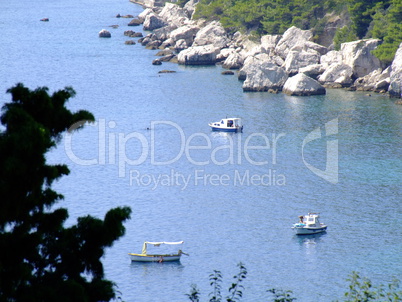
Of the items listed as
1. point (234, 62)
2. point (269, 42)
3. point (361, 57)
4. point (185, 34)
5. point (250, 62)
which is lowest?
point (361, 57)

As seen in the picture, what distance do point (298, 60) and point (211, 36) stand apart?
26714 mm

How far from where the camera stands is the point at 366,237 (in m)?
47.1

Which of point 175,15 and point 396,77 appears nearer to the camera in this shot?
point 396,77

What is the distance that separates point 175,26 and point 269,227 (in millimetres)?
86019

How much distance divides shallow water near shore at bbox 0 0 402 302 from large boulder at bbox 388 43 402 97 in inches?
118

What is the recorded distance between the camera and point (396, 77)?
82.0m

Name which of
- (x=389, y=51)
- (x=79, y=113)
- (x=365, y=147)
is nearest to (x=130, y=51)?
(x=389, y=51)

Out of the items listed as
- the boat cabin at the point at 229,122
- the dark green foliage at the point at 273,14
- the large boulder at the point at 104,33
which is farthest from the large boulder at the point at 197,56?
the boat cabin at the point at 229,122

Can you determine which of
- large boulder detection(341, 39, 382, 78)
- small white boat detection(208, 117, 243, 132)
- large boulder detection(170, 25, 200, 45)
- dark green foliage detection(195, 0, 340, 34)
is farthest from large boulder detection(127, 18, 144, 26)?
small white boat detection(208, 117, 243, 132)

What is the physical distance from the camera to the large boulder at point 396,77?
81.5 m

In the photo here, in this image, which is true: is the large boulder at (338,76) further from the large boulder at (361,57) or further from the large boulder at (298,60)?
the large boulder at (298,60)

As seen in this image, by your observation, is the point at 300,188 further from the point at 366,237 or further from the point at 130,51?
the point at 130,51

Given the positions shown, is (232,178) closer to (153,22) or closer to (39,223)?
(39,223)

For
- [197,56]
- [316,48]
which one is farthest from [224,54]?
[316,48]
